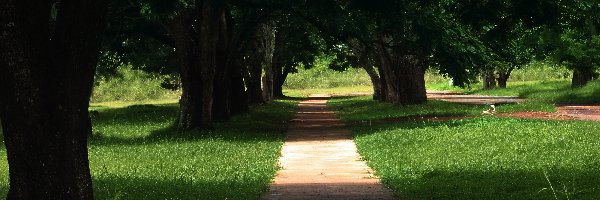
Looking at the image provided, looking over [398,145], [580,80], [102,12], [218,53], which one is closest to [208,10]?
[218,53]

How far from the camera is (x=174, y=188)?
13.9m

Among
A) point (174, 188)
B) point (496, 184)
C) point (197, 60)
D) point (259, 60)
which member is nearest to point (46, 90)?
point (174, 188)

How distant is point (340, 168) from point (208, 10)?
12458 mm

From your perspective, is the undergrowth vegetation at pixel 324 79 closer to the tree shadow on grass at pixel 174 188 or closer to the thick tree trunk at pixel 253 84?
the thick tree trunk at pixel 253 84

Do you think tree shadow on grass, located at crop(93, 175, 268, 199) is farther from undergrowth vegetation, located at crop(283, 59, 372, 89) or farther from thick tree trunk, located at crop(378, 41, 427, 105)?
undergrowth vegetation, located at crop(283, 59, 372, 89)

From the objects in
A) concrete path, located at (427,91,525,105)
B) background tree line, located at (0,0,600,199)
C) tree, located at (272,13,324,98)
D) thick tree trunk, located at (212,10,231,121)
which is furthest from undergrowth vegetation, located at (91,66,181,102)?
thick tree trunk, located at (212,10,231,121)

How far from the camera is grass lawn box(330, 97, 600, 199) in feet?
42.7

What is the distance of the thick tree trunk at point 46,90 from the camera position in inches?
403

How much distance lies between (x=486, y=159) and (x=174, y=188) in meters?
6.03

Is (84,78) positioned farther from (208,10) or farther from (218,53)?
(218,53)

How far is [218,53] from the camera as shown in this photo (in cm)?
3231

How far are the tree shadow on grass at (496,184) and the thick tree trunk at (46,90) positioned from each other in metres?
4.36

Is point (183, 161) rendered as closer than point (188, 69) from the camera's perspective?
Yes

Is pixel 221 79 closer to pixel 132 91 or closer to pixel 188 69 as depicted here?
pixel 188 69
